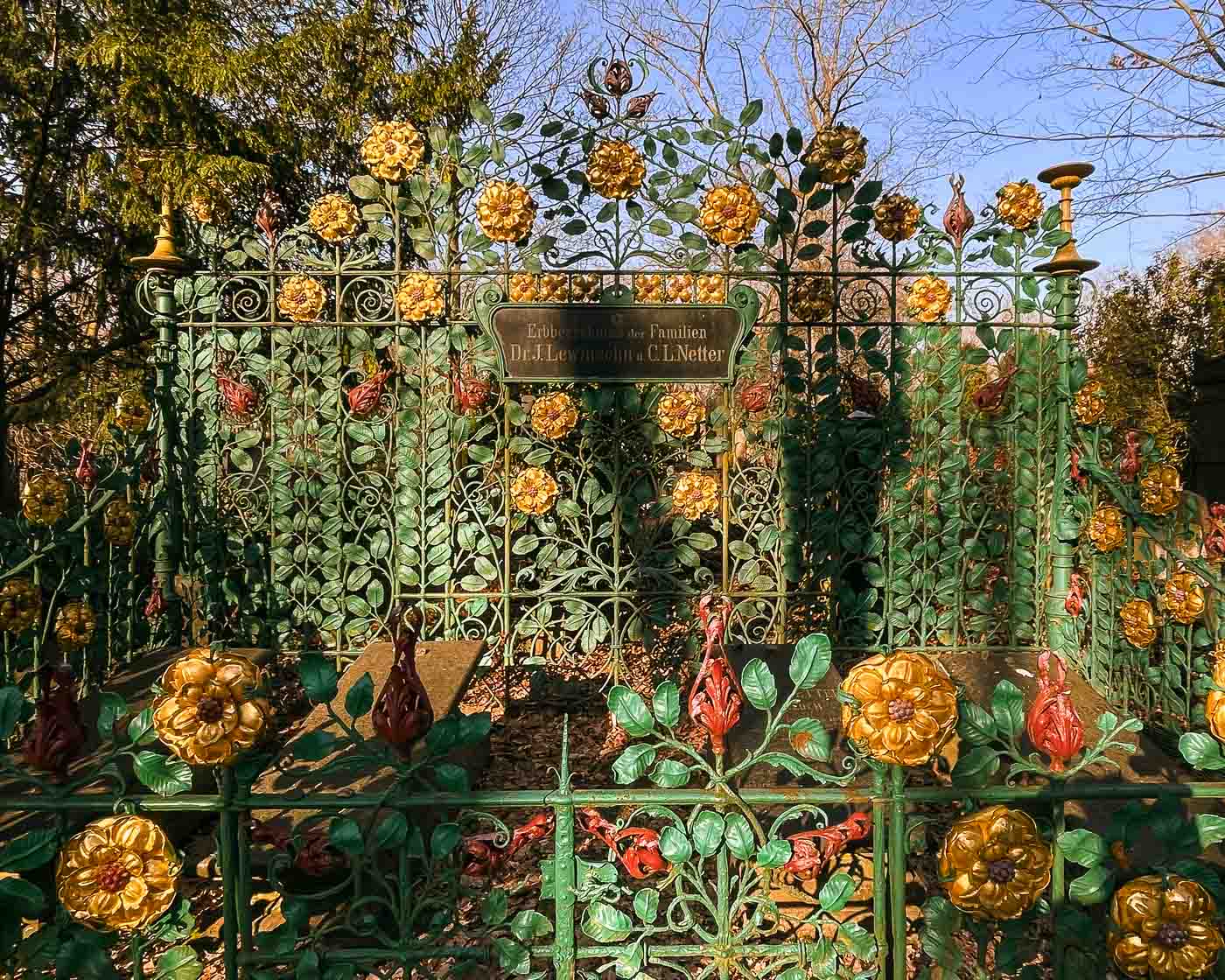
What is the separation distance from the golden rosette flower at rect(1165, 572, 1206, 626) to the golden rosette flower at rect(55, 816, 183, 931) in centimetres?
431

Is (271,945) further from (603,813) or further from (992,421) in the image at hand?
(992,421)

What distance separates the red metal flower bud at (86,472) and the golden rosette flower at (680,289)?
10.8 ft

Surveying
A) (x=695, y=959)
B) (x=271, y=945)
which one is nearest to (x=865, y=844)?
(x=695, y=959)

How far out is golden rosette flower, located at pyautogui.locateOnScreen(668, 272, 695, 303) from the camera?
496 cm

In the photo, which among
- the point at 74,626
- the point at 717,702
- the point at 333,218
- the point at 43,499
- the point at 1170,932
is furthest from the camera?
the point at 333,218

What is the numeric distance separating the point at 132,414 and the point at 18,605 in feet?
5.10

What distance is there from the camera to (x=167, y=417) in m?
4.95

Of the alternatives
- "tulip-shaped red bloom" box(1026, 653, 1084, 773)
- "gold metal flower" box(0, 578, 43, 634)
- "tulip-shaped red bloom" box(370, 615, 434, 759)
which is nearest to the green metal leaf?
"tulip-shaped red bloom" box(1026, 653, 1084, 773)

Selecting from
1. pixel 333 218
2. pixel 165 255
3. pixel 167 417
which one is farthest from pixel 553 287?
pixel 167 417

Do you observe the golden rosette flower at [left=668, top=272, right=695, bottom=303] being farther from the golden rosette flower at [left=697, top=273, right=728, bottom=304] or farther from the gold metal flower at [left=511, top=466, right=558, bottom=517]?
the gold metal flower at [left=511, top=466, right=558, bottom=517]

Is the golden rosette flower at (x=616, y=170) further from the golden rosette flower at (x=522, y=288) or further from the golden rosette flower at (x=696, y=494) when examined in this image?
the golden rosette flower at (x=696, y=494)

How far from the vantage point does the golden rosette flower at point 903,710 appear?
1.73 metres

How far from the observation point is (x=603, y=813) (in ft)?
12.5

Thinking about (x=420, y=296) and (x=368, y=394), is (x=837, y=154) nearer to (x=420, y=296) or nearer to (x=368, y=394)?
(x=420, y=296)
